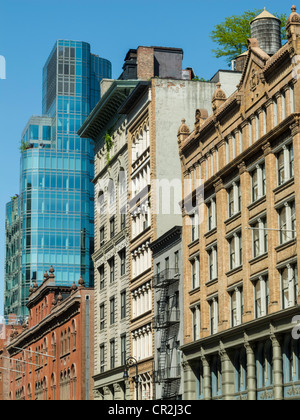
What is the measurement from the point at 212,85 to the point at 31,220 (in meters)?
115

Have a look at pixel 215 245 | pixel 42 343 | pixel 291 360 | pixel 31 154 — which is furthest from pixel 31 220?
pixel 291 360

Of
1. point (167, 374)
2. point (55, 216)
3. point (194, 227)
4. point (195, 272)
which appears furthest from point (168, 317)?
point (55, 216)

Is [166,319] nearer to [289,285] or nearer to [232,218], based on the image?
[232,218]

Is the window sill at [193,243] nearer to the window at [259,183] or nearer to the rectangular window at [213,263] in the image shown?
the rectangular window at [213,263]

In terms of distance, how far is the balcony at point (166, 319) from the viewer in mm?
67312

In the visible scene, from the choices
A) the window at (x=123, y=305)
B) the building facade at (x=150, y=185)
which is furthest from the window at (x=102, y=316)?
the building facade at (x=150, y=185)

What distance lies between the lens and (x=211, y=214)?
61781 millimetres

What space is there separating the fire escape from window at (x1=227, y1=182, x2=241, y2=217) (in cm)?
1085

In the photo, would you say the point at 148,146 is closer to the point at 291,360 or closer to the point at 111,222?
the point at 111,222

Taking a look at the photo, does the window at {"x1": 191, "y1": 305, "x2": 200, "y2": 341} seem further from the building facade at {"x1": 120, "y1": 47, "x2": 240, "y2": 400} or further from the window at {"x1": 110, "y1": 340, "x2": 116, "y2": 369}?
the window at {"x1": 110, "y1": 340, "x2": 116, "y2": 369}

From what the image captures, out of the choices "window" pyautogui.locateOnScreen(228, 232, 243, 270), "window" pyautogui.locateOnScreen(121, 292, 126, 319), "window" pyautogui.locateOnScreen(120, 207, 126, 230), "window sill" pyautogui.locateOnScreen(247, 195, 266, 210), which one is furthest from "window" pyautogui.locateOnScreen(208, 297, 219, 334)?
"window" pyautogui.locateOnScreen(120, 207, 126, 230)

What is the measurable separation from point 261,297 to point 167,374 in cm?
1747

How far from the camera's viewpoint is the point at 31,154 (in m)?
190

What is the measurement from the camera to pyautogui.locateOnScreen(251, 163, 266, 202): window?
174 ft
